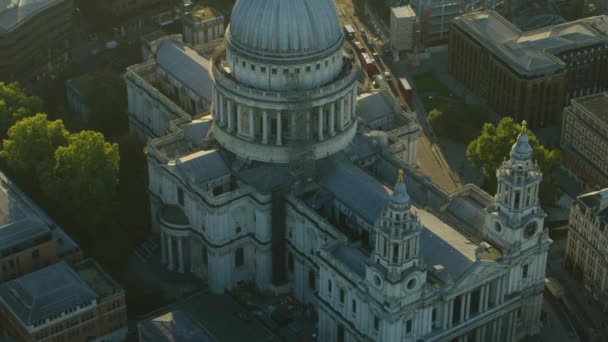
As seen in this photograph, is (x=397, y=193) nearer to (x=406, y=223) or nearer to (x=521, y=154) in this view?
(x=406, y=223)

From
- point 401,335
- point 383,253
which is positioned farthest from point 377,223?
point 401,335

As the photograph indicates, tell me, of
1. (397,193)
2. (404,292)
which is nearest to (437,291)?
(404,292)

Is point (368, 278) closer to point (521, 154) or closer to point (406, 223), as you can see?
point (406, 223)

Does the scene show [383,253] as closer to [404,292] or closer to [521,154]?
[404,292]

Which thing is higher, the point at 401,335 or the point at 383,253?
the point at 383,253

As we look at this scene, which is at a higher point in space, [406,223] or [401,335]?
[406,223]

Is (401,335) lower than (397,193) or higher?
lower
